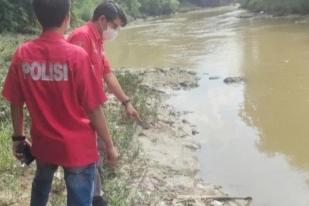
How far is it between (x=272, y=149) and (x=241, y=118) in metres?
2.18

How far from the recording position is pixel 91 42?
13.3 feet

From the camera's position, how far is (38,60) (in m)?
3.07

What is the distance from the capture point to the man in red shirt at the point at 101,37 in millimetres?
4055

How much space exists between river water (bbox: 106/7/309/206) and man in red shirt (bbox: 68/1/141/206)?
2.89 meters

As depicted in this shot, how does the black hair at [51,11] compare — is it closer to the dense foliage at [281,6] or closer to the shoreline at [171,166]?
the shoreline at [171,166]

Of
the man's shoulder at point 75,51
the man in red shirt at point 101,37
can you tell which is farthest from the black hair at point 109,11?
the man's shoulder at point 75,51

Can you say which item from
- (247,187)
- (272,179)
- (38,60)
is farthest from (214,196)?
(38,60)

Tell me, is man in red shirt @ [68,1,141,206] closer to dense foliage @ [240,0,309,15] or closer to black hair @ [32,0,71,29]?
black hair @ [32,0,71,29]

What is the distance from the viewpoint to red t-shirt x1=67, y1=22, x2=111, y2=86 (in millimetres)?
4043

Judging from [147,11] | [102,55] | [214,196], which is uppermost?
[102,55]

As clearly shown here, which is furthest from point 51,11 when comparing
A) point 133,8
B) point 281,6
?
point 133,8

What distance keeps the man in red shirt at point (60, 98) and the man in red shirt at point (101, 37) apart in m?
0.85

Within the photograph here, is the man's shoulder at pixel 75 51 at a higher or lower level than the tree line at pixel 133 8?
higher

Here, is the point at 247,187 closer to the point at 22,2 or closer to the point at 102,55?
the point at 102,55
